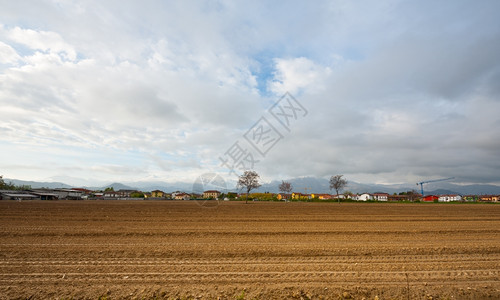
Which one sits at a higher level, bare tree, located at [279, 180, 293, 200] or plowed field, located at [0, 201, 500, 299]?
bare tree, located at [279, 180, 293, 200]

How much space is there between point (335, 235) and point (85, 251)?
14.5 metres

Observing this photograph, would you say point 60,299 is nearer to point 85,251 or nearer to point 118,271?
point 118,271

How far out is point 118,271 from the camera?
9672 mm

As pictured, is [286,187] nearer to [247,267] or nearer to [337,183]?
[337,183]

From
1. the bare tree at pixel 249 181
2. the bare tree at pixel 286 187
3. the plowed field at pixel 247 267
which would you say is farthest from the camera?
the bare tree at pixel 286 187

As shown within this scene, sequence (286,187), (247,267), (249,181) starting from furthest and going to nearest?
(286,187) < (249,181) < (247,267)

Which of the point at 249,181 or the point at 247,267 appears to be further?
the point at 249,181

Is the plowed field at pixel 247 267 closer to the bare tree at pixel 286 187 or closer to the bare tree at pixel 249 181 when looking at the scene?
the bare tree at pixel 249 181

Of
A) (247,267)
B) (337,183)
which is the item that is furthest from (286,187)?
(247,267)

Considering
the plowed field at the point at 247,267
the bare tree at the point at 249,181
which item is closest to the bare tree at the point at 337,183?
the bare tree at the point at 249,181

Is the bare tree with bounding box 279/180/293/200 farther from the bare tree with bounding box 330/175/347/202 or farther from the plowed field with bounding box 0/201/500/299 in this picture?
the plowed field with bounding box 0/201/500/299

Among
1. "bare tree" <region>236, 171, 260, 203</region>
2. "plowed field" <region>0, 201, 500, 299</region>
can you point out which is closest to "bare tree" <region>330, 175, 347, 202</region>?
"bare tree" <region>236, 171, 260, 203</region>

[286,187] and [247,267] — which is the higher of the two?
[286,187]

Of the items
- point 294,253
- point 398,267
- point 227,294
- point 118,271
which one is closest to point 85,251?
point 118,271
